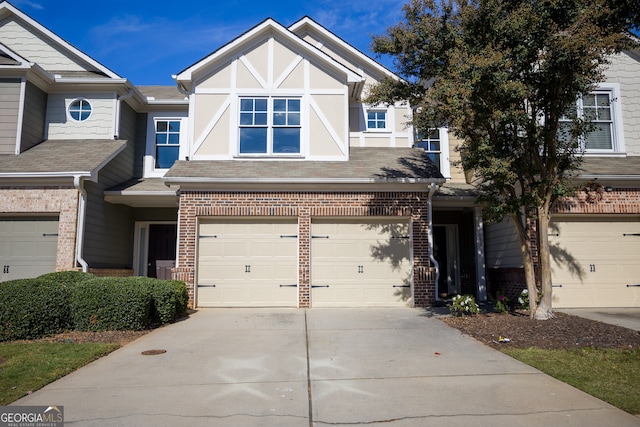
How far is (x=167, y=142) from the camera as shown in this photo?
15.4 m

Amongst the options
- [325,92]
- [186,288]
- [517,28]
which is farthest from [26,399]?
[325,92]

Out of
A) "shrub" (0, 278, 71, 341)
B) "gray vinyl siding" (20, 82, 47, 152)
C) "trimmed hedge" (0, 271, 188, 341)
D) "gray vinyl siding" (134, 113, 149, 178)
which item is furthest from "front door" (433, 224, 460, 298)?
"gray vinyl siding" (20, 82, 47, 152)

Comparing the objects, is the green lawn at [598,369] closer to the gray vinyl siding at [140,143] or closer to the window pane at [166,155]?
the window pane at [166,155]

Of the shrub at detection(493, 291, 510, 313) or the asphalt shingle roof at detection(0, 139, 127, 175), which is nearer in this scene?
the shrub at detection(493, 291, 510, 313)

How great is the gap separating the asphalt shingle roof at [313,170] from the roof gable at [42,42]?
544 centimetres

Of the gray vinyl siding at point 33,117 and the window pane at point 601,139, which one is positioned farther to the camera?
the window pane at point 601,139

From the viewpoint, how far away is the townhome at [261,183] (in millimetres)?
11820

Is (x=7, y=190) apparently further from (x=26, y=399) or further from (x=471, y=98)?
(x=471, y=98)

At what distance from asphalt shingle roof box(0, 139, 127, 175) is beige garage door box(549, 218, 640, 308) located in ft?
39.6

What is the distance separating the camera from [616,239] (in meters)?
12.3

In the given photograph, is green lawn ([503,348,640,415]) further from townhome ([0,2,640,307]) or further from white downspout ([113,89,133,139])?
white downspout ([113,89,133,139])

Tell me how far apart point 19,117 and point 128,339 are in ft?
28.4

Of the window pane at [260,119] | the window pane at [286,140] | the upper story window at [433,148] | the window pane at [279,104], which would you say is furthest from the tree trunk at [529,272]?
the window pane at [260,119]

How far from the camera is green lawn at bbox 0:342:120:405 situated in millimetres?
5570
